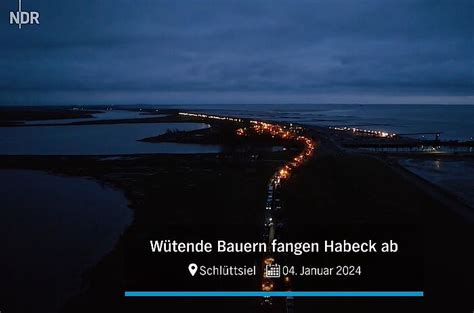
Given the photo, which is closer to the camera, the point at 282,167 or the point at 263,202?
the point at 263,202

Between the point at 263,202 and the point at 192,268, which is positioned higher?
the point at 192,268

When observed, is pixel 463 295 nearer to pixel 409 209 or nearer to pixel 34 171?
pixel 409 209

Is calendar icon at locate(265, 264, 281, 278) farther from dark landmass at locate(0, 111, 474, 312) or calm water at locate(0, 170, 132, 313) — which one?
calm water at locate(0, 170, 132, 313)

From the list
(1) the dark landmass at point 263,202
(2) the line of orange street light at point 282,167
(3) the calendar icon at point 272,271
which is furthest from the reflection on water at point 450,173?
(3) the calendar icon at point 272,271

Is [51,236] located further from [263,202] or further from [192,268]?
[192,268]

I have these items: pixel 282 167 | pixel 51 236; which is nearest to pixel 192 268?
pixel 51 236

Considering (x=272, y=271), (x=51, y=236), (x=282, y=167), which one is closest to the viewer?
(x=272, y=271)

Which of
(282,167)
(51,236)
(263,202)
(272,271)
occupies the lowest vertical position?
(51,236)
